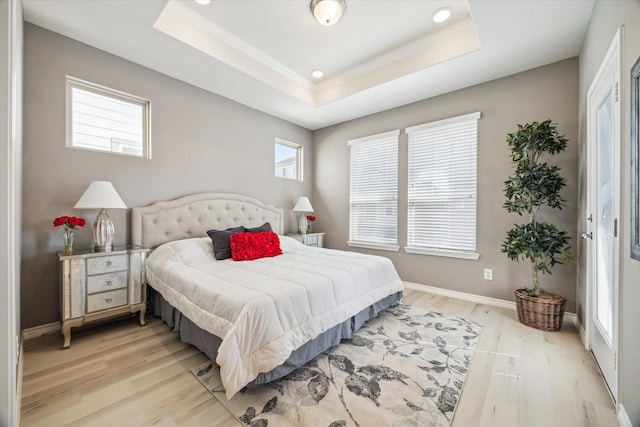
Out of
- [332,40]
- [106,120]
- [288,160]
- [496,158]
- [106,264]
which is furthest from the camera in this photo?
[288,160]

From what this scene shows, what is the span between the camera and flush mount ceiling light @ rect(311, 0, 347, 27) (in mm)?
2238

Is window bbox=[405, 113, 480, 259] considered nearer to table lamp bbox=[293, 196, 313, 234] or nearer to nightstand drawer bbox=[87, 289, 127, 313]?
table lamp bbox=[293, 196, 313, 234]

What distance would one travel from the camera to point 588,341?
2188mm

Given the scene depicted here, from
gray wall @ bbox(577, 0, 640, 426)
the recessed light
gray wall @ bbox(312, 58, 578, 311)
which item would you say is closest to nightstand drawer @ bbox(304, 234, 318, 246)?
gray wall @ bbox(312, 58, 578, 311)

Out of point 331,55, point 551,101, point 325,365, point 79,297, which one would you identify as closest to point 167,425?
point 325,365

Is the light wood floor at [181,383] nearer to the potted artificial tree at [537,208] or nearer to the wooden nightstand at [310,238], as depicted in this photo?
the potted artificial tree at [537,208]

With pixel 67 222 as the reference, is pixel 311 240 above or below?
below

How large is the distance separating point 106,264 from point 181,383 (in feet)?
4.36

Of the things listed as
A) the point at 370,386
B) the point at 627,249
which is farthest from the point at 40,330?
the point at 627,249

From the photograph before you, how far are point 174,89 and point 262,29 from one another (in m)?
1.32

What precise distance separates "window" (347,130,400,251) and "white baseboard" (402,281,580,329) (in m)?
0.66

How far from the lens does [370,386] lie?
174 centimetres

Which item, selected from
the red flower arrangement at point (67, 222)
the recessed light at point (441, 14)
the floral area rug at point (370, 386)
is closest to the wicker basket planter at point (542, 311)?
the floral area rug at point (370, 386)

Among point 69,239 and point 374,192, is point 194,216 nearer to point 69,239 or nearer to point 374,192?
point 69,239
